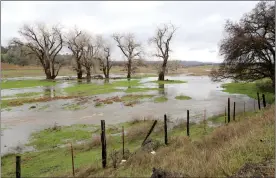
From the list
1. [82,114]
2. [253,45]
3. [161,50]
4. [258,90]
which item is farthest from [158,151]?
[161,50]

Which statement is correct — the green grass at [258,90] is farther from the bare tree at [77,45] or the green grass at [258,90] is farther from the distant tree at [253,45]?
the bare tree at [77,45]

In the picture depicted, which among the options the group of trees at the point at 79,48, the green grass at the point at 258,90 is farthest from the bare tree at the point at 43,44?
the green grass at the point at 258,90

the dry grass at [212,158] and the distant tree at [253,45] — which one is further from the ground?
the distant tree at [253,45]

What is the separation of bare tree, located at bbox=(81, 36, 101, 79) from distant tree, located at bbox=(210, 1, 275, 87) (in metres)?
43.1

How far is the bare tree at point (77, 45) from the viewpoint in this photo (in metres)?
72.3

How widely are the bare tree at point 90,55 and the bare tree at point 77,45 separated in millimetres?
1500

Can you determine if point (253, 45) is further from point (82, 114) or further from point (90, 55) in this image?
point (90, 55)

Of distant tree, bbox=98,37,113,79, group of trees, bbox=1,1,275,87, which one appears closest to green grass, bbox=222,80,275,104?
group of trees, bbox=1,1,275,87

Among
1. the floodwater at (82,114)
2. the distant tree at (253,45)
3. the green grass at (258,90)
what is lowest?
the floodwater at (82,114)

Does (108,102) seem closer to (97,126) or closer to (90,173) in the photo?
(97,126)

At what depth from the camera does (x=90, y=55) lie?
75.8 m

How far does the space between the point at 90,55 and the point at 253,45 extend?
4911cm

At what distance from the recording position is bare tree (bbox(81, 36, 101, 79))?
244 feet

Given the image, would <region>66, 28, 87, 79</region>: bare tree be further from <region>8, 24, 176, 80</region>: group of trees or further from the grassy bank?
the grassy bank
